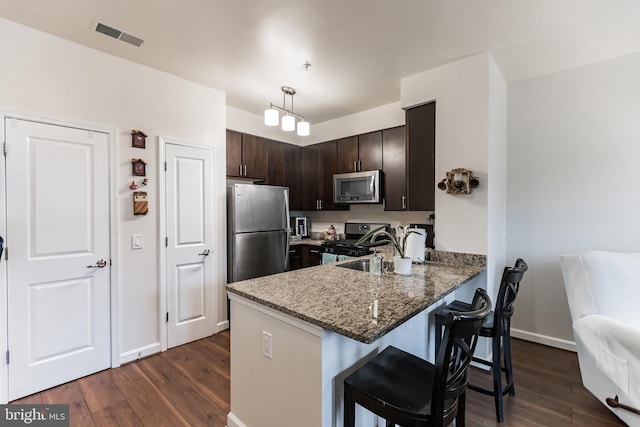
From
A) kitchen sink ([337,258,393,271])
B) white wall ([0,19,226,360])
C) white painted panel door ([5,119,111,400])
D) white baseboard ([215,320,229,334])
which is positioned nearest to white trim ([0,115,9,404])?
white painted panel door ([5,119,111,400])

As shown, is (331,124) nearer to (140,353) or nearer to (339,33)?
(339,33)

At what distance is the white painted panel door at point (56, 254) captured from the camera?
7.02 feet

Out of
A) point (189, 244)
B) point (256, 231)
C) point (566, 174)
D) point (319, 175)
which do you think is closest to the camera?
point (566, 174)

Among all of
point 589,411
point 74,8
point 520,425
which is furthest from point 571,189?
point 74,8

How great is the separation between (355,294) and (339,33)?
1930 millimetres

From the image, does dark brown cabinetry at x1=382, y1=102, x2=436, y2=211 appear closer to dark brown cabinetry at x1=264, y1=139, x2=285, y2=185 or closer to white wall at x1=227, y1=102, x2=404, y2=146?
white wall at x1=227, y1=102, x2=404, y2=146

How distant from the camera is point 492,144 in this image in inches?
102

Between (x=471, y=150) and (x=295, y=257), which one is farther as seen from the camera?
(x=295, y=257)

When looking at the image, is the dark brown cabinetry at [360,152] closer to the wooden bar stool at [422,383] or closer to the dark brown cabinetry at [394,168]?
the dark brown cabinetry at [394,168]

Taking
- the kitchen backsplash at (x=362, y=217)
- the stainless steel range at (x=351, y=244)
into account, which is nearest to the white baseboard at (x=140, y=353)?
the stainless steel range at (x=351, y=244)

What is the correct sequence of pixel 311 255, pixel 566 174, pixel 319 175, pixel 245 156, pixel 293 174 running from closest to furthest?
A: 1. pixel 566 174
2. pixel 245 156
3. pixel 311 255
4. pixel 319 175
5. pixel 293 174

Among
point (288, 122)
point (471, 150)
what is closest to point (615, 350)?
point (471, 150)

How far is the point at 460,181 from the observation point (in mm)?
2564

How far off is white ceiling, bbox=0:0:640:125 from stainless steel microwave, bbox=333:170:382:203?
4.04 feet
